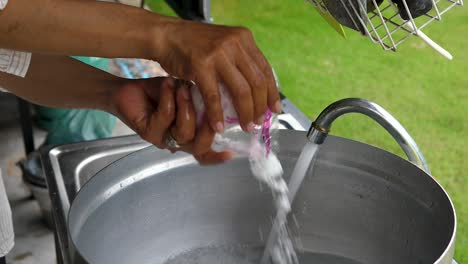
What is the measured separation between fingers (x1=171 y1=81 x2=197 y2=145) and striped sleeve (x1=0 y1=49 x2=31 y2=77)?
30 centimetres

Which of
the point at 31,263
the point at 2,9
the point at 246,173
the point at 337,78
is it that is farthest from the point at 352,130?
the point at 2,9

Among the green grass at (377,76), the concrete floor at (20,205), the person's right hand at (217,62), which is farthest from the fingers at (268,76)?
the green grass at (377,76)

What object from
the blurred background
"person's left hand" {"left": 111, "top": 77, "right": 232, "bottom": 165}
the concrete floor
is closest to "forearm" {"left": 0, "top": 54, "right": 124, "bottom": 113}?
"person's left hand" {"left": 111, "top": 77, "right": 232, "bottom": 165}

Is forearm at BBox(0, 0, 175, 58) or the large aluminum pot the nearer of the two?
forearm at BBox(0, 0, 175, 58)

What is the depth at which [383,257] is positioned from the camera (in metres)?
1.16

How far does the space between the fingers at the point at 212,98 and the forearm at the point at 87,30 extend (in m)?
0.09

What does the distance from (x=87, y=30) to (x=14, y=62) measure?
306 mm

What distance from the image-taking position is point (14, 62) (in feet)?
3.74

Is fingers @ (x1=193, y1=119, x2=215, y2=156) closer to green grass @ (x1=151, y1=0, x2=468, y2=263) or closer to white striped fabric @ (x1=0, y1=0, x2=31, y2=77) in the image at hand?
white striped fabric @ (x1=0, y1=0, x2=31, y2=77)

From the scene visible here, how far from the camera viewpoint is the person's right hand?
2.86 ft

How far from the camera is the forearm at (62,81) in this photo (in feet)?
4.19

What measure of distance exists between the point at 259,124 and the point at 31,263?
178 cm

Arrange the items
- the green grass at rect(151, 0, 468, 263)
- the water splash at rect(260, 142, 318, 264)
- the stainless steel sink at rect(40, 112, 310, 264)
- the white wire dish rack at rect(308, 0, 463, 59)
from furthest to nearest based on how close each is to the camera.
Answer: the green grass at rect(151, 0, 468, 263)
the stainless steel sink at rect(40, 112, 310, 264)
the water splash at rect(260, 142, 318, 264)
the white wire dish rack at rect(308, 0, 463, 59)

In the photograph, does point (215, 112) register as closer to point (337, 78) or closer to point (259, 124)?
point (259, 124)
